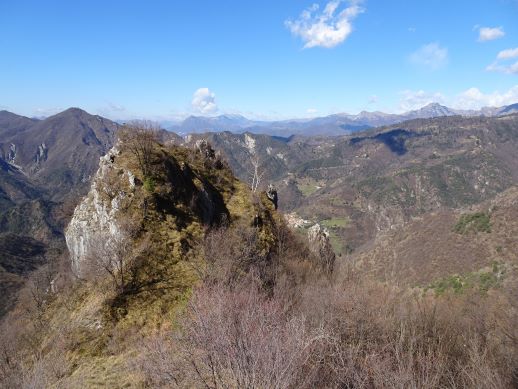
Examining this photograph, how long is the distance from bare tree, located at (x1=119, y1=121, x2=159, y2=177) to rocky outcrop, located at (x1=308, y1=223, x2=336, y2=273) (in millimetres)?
21899

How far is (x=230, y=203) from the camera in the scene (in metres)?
42.4

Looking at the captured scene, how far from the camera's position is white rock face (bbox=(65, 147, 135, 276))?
29672mm

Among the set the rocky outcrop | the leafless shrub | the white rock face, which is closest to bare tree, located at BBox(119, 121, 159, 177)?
the white rock face


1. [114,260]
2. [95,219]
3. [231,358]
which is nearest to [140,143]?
[95,219]

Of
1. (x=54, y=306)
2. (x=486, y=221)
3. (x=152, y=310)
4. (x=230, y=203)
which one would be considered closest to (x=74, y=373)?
(x=152, y=310)

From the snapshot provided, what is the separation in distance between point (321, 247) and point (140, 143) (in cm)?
2464

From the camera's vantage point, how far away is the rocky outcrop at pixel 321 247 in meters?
44.4

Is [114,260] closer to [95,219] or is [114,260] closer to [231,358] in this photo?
[95,219]

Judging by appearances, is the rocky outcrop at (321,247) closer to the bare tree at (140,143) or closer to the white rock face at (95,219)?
the bare tree at (140,143)

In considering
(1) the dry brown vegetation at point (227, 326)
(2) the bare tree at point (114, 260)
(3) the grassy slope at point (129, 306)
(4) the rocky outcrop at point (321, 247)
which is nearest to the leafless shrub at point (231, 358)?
(1) the dry brown vegetation at point (227, 326)

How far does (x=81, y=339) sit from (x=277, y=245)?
20.3 metres

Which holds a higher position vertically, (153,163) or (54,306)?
(153,163)

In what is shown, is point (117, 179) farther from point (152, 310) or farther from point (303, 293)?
Result: point (303, 293)

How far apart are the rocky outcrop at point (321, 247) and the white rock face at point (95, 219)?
76.0 ft
